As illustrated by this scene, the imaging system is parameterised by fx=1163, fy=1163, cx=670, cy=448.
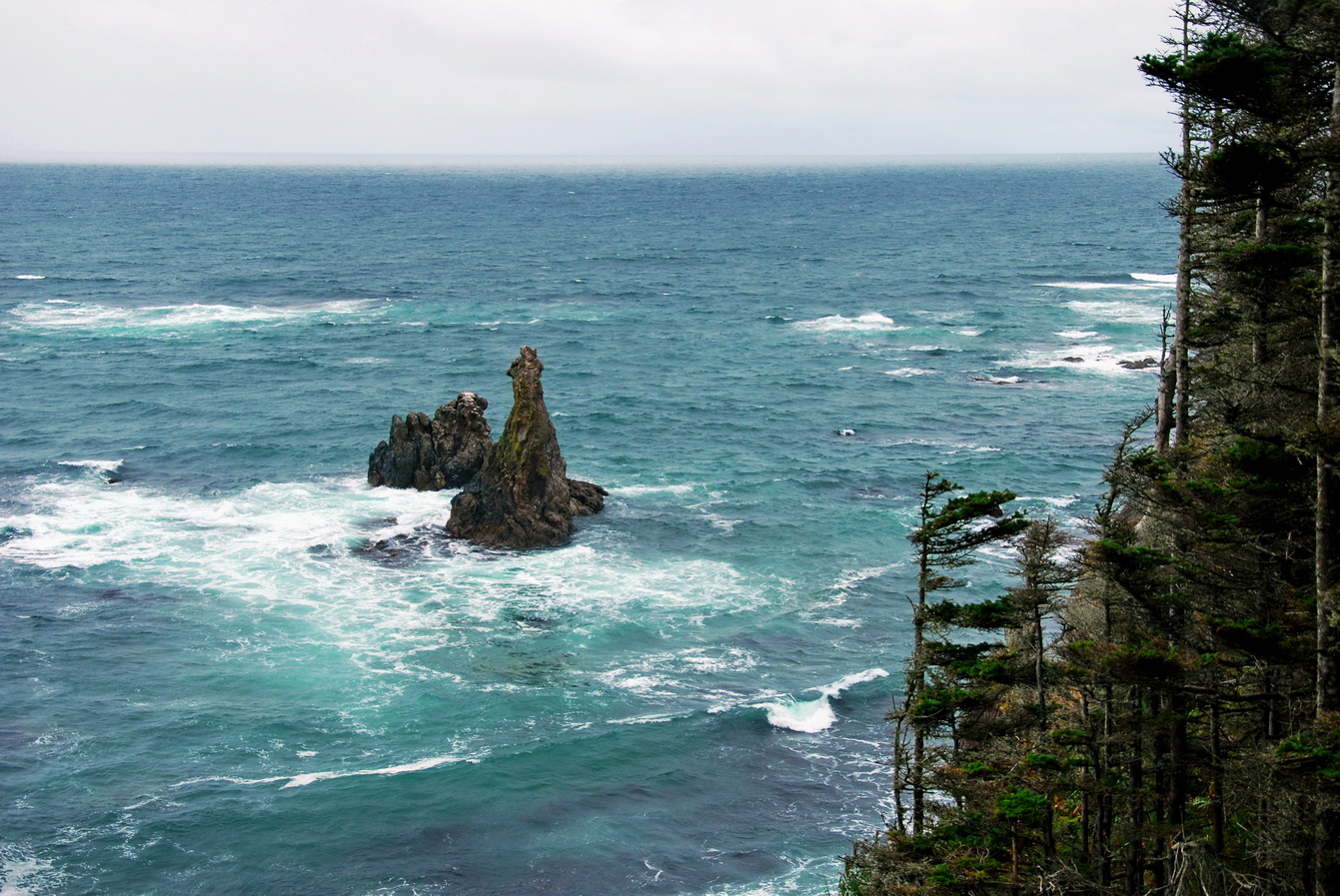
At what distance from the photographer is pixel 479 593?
175 feet

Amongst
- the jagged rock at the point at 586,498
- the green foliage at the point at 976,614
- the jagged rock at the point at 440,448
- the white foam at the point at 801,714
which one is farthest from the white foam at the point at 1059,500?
the green foliage at the point at 976,614

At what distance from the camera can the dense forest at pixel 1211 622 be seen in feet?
62.3

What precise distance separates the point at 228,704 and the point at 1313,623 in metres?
37.5

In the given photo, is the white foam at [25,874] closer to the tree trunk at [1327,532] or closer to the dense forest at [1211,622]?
the dense forest at [1211,622]

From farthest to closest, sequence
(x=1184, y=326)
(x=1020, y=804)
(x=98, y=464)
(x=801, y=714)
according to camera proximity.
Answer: (x=98, y=464), (x=801, y=714), (x=1184, y=326), (x=1020, y=804)

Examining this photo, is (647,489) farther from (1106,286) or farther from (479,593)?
(1106,286)

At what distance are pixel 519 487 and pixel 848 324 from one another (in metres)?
66.4

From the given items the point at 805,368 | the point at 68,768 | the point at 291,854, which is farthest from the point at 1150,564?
the point at 805,368

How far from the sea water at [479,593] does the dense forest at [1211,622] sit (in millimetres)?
10886

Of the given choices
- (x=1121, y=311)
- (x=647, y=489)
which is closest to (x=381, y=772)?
(x=647, y=489)

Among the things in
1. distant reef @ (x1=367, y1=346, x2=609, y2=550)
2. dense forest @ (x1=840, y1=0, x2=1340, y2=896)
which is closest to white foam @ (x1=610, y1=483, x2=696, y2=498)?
distant reef @ (x1=367, y1=346, x2=609, y2=550)

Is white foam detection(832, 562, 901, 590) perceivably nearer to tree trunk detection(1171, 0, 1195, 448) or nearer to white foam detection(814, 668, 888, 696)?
white foam detection(814, 668, 888, 696)

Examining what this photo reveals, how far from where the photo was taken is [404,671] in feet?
154

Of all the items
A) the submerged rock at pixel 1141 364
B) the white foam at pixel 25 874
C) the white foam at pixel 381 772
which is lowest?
the white foam at pixel 25 874
